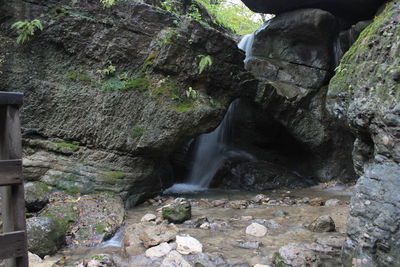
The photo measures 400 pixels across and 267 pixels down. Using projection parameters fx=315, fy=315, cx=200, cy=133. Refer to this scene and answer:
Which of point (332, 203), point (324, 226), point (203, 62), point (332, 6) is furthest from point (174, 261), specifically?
point (332, 6)

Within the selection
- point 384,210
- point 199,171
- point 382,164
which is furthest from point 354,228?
point 199,171

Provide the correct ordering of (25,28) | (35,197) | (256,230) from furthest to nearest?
(25,28), (35,197), (256,230)

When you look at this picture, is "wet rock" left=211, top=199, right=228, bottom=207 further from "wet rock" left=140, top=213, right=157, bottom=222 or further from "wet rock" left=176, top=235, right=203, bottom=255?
"wet rock" left=176, top=235, right=203, bottom=255

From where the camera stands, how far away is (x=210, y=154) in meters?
12.5

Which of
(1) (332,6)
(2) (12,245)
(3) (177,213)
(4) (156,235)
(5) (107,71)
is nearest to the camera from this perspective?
(2) (12,245)

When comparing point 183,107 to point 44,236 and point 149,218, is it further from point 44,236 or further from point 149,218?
point 44,236

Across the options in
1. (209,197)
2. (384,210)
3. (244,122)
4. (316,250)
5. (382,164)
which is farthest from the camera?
(244,122)

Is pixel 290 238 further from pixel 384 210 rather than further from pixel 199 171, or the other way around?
pixel 199 171

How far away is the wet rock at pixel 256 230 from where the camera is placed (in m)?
5.92

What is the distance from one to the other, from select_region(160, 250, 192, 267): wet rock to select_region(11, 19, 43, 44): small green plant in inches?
265

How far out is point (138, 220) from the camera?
7098 millimetres

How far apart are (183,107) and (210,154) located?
388cm

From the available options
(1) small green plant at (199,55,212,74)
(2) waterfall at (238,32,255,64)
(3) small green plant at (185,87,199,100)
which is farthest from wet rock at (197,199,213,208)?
(2) waterfall at (238,32,255,64)

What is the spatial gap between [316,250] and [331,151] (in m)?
7.73
